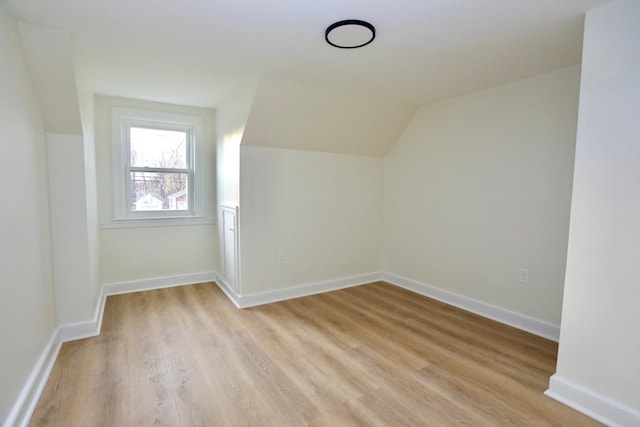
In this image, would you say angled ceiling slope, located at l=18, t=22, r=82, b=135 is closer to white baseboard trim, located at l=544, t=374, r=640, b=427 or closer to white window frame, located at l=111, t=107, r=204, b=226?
white window frame, located at l=111, t=107, r=204, b=226

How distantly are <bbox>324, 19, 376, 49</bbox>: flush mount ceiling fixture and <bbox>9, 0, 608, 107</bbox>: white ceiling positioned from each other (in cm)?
4

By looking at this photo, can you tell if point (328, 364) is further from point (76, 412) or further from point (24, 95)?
point (24, 95)

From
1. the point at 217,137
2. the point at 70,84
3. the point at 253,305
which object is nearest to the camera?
the point at 70,84

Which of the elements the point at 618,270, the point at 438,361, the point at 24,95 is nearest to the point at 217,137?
the point at 24,95

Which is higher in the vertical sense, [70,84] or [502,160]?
[70,84]

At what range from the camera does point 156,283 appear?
371 cm

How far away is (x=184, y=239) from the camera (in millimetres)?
3861

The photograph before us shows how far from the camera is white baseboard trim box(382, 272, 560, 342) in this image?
2.57 m

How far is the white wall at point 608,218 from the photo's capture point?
5.07ft

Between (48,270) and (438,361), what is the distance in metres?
2.84

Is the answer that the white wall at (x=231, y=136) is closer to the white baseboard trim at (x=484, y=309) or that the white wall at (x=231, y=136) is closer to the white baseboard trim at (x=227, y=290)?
the white baseboard trim at (x=227, y=290)

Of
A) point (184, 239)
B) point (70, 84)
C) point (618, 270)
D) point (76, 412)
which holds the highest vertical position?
point (70, 84)

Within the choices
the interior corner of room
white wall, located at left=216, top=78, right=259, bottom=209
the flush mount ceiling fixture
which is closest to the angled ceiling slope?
the interior corner of room

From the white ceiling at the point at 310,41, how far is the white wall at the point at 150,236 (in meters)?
0.57
